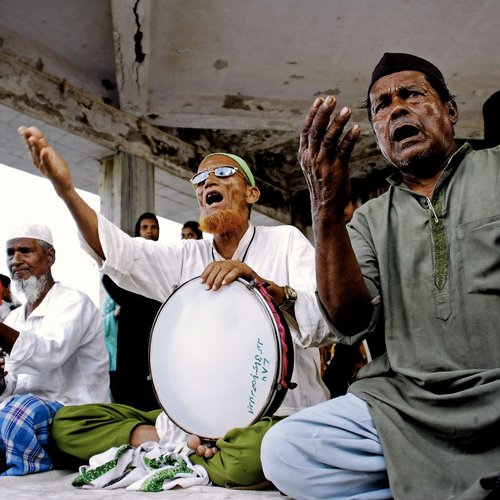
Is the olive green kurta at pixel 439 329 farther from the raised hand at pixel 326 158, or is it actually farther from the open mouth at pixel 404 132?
the raised hand at pixel 326 158

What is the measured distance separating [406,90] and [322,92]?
3682 millimetres

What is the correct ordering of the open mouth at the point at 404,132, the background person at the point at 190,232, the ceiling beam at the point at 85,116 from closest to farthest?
1. the open mouth at the point at 404,132
2. the ceiling beam at the point at 85,116
3. the background person at the point at 190,232

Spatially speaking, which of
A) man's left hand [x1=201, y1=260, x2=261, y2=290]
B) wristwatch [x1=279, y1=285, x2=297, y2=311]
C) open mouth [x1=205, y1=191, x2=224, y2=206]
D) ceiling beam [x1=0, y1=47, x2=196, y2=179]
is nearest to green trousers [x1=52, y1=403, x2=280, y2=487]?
wristwatch [x1=279, y1=285, x2=297, y2=311]

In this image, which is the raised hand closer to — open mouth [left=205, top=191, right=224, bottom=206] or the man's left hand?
the man's left hand

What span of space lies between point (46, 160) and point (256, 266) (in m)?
1.05

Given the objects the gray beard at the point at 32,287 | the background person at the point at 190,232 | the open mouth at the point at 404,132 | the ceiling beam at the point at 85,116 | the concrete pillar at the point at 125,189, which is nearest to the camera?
the open mouth at the point at 404,132

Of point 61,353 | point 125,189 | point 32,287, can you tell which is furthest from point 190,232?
point 61,353

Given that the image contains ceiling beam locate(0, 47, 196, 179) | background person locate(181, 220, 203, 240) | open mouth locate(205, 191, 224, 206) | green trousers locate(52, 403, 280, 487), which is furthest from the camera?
background person locate(181, 220, 203, 240)

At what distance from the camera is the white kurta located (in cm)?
260

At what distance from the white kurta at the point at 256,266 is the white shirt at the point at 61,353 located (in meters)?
0.69

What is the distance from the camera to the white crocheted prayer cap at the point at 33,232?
388 cm

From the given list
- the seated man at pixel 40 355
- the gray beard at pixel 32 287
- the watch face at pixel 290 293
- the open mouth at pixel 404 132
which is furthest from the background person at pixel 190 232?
the open mouth at pixel 404 132

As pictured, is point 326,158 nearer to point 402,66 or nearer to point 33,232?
point 402,66

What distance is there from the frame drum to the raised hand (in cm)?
70
